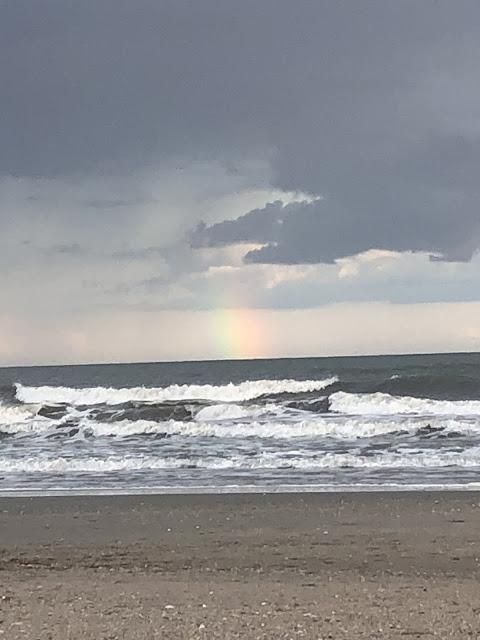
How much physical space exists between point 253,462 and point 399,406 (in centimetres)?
1377

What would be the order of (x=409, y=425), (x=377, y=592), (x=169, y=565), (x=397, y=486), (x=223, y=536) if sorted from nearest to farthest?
(x=377, y=592) → (x=169, y=565) → (x=223, y=536) → (x=397, y=486) → (x=409, y=425)

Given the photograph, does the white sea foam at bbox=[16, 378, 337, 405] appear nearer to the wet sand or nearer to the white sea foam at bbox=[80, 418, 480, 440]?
the white sea foam at bbox=[80, 418, 480, 440]

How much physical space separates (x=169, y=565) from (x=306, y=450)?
9.47m

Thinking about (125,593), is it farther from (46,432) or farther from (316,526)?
(46,432)

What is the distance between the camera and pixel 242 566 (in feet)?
23.9

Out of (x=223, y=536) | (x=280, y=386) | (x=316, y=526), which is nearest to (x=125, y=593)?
(x=223, y=536)

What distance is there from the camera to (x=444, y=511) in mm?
9773

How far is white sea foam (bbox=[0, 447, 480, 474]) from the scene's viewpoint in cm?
1438

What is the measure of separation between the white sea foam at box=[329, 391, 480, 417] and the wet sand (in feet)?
51.1

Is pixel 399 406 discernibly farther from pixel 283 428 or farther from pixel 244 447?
pixel 244 447

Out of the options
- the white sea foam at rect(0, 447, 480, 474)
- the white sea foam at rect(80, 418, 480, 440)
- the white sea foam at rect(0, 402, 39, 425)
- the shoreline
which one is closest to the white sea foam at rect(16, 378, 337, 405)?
the white sea foam at rect(0, 402, 39, 425)

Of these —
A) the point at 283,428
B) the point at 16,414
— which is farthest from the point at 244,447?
the point at 16,414

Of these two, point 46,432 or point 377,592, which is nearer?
point 377,592

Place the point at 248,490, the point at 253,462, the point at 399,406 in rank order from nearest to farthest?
the point at 248,490, the point at 253,462, the point at 399,406
